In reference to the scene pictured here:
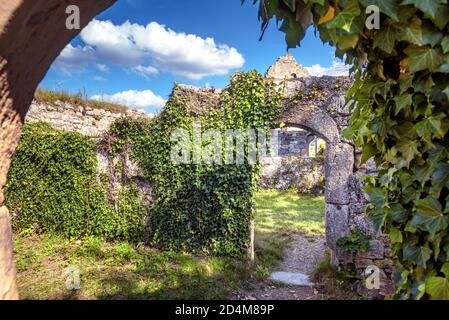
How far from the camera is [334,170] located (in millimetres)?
5859

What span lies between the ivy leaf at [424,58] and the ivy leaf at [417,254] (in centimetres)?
78

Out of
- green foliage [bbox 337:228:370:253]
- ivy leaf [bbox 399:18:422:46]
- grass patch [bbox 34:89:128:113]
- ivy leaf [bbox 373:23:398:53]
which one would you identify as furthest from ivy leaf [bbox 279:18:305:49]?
grass patch [bbox 34:89:128:113]

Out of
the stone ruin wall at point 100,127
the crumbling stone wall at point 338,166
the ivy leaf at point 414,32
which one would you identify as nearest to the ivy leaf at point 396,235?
the ivy leaf at point 414,32

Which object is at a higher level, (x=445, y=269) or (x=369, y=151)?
(x=369, y=151)

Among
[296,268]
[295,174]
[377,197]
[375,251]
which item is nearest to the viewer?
[377,197]

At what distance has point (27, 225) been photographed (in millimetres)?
7531

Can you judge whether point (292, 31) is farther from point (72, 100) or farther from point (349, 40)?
point (72, 100)

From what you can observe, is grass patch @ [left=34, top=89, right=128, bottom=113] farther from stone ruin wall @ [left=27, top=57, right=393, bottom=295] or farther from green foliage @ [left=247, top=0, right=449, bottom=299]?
green foliage @ [left=247, top=0, right=449, bottom=299]

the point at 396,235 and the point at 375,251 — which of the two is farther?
the point at 375,251

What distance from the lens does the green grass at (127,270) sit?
490 centimetres

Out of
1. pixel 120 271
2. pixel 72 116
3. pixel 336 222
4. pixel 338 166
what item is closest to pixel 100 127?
pixel 72 116

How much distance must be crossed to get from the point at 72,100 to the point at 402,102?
9.79 meters
